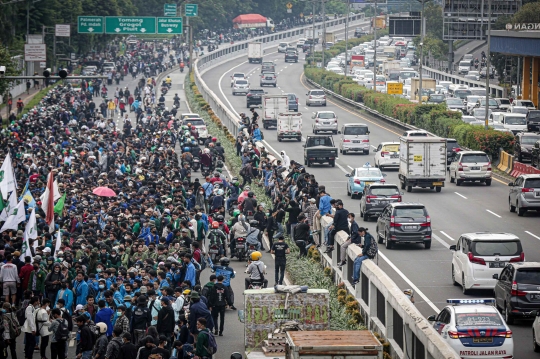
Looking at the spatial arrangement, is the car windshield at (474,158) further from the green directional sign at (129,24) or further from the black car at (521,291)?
the green directional sign at (129,24)

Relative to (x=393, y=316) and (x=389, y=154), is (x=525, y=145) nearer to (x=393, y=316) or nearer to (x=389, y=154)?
(x=389, y=154)

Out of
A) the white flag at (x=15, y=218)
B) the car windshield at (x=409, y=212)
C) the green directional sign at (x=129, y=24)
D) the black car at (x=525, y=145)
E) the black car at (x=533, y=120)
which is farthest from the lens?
the green directional sign at (x=129, y=24)

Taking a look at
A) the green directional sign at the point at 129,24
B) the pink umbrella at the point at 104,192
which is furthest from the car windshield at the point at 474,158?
the green directional sign at the point at 129,24

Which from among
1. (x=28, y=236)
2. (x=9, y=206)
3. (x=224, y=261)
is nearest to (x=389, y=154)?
(x=9, y=206)

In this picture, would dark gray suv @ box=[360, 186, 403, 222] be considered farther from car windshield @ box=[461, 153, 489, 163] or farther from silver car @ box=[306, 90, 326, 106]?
silver car @ box=[306, 90, 326, 106]

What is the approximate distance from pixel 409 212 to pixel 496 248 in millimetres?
5618

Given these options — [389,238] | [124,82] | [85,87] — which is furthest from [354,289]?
[124,82]

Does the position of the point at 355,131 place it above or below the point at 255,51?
below

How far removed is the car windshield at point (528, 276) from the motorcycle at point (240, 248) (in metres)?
8.78

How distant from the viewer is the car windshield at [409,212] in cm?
2978

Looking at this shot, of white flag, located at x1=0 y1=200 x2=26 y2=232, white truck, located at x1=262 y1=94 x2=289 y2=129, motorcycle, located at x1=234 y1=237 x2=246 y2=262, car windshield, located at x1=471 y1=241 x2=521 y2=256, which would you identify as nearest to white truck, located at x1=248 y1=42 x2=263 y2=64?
white truck, located at x1=262 y1=94 x2=289 y2=129

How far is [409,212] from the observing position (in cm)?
2983

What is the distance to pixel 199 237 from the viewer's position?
90.6ft

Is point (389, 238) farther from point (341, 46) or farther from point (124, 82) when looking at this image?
point (341, 46)
